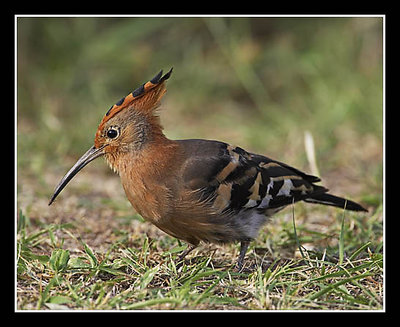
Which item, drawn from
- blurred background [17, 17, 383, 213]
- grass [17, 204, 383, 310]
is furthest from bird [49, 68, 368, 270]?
blurred background [17, 17, 383, 213]

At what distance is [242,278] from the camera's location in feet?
11.7

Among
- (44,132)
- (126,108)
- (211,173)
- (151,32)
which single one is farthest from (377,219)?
(151,32)

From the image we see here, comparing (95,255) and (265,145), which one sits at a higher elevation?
(265,145)

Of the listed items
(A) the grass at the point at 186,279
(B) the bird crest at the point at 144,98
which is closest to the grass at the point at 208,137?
(A) the grass at the point at 186,279

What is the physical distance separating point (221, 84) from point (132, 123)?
407 cm

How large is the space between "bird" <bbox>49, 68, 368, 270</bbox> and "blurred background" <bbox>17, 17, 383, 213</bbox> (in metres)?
1.66

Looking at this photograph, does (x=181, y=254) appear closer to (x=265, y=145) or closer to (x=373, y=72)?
(x=265, y=145)

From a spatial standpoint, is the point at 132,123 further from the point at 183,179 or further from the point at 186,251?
the point at 186,251

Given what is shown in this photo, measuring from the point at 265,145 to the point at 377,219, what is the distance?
2.17 metres

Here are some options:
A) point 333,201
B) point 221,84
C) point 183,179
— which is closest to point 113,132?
point 183,179

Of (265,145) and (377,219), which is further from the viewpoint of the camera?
(265,145)

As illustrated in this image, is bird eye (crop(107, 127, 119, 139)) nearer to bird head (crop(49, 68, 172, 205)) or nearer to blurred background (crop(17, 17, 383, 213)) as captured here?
bird head (crop(49, 68, 172, 205))

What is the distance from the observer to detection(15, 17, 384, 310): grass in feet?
11.1

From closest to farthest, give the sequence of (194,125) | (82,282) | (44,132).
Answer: (82,282) < (44,132) < (194,125)
